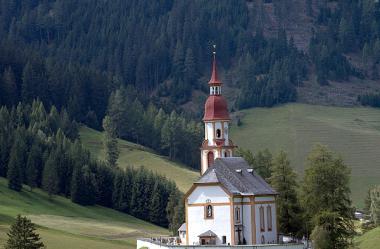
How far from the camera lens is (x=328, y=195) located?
109375mm

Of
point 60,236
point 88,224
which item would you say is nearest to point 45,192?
point 88,224

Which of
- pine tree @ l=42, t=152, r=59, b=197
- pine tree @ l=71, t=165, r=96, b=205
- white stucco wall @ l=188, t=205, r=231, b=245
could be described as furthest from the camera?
pine tree @ l=71, t=165, r=96, b=205

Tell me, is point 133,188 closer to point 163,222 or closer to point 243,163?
point 163,222

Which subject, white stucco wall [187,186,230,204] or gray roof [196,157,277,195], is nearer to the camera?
white stucco wall [187,186,230,204]

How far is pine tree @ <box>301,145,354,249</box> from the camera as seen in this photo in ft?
355

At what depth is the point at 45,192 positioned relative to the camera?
181m

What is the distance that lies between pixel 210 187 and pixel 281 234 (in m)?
10.2

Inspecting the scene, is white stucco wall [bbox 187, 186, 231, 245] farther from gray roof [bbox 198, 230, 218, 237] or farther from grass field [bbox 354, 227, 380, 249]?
grass field [bbox 354, 227, 380, 249]

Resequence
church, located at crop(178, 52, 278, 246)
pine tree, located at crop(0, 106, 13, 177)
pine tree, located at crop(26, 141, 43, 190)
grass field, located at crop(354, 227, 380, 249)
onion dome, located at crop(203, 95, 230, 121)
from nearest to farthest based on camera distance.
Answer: grass field, located at crop(354, 227, 380, 249) < church, located at crop(178, 52, 278, 246) < onion dome, located at crop(203, 95, 230, 121) < pine tree, located at crop(26, 141, 43, 190) < pine tree, located at crop(0, 106, 13, 177)

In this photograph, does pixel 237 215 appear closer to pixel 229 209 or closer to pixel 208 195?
pixel 229 209

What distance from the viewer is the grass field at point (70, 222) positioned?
406 feet

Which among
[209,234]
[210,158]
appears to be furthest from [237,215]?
[210,158]

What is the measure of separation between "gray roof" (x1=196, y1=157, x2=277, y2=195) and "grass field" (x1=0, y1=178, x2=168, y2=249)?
52.6 ft

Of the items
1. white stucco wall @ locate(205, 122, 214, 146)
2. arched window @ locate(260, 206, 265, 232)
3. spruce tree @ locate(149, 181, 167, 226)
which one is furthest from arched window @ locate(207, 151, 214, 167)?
spruce tree @ locate(149, 181, 167, 226)
